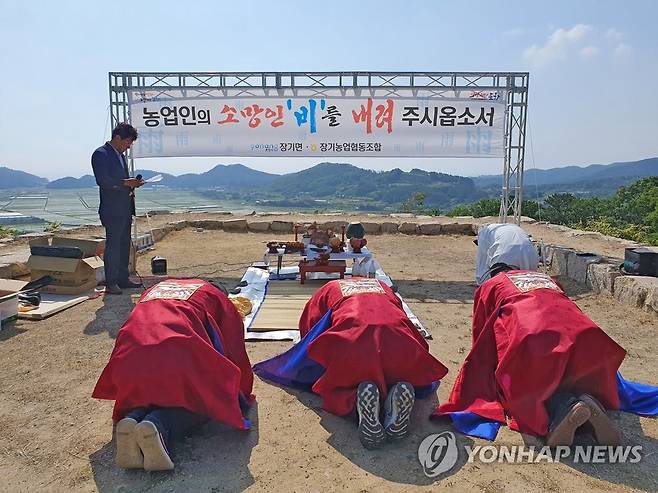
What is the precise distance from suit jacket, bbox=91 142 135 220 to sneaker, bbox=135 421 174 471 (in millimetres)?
3358

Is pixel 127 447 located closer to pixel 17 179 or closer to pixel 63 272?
pixel 63 272

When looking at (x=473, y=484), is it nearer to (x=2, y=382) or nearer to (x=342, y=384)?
(x=342, y=384)

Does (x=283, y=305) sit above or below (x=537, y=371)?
below

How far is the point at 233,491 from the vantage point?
1922 millimetres

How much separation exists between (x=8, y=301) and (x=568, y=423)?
3.90m

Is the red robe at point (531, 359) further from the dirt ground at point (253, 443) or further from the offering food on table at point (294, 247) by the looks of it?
the offering food on table at point (294, 247)

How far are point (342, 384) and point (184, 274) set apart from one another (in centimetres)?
410

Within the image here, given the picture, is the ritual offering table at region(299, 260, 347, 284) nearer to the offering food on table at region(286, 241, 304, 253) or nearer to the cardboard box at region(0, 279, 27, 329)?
the offering food on table at region(286, 241, 304, 253)

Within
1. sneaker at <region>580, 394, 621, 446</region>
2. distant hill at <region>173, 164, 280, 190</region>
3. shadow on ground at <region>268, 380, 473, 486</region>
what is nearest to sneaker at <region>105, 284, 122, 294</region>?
shadow on ground at <region>268, 380, 473, 486</region>

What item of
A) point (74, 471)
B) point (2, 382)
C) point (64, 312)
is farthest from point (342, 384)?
point (64, 312)

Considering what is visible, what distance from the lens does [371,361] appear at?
2184mm

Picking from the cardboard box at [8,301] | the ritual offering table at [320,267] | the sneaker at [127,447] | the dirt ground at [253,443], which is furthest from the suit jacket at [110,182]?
the sneaker at [127,447]

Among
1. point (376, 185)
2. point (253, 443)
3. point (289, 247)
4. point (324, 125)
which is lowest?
point (253, 443)

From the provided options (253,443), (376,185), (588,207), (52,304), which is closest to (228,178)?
(376,185)
